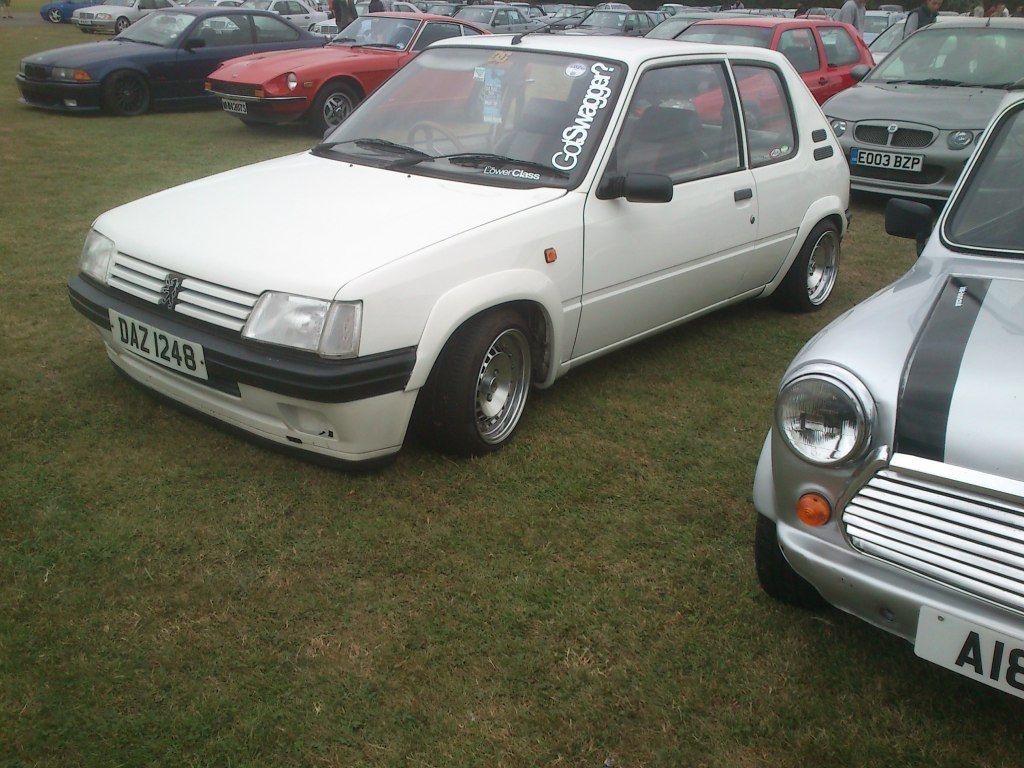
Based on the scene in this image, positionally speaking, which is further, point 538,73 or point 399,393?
point 538,73

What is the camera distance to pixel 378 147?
4301 mm

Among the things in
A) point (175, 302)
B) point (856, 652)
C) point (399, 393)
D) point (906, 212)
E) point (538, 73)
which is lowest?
point (856, 652)

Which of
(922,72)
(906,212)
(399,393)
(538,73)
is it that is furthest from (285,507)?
(922,72)

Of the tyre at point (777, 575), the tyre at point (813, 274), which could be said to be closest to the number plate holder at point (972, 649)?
the tyre at point (777, 575)

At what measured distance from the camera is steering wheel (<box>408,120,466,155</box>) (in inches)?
162

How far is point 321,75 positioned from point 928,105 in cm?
654

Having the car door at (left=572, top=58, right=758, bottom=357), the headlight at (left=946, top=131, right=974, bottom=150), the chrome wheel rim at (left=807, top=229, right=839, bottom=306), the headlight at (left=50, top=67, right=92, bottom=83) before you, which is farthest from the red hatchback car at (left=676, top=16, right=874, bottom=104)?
the headlight at (left=50, top=67, right=92, bottom=83)

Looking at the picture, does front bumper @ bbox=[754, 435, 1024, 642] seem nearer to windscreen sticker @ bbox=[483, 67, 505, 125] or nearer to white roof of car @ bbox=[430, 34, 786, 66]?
windscreen sticker @ bbox=[483, 67, 505, 125]

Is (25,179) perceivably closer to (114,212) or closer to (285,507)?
(114,212)

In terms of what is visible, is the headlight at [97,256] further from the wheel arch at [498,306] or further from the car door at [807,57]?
the car door at [807,57]

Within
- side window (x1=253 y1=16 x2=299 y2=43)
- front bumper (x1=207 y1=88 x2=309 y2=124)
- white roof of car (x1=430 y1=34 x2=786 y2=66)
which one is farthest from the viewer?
side window (x1=253 y1=16 x2=299 y2=43)

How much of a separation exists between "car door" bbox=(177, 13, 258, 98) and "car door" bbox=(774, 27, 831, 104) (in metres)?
7.28

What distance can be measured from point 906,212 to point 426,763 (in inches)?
103

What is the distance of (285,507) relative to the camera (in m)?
3.29
